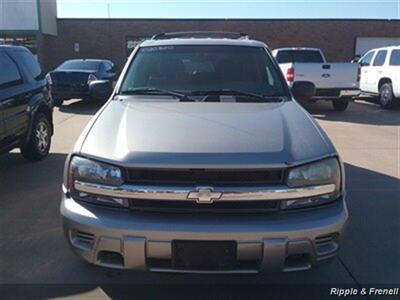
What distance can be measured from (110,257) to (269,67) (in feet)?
8.23

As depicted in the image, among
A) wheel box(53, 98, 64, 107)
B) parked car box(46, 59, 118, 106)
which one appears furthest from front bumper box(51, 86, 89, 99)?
wheel box(53, 98, 64, 107)

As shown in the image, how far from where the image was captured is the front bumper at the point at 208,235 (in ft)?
8.18

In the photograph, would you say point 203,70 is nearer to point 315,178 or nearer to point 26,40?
point 315,178

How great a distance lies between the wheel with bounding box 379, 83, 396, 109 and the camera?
1330 cm

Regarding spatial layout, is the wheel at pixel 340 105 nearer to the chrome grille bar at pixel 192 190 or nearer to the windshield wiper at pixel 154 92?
the windshield wiper at pixel 154 92

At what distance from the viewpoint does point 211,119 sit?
3170 mm

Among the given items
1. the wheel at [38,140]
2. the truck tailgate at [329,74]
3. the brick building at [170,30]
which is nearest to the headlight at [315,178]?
the wheel at [38,140]

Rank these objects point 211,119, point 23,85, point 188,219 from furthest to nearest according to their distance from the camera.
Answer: point 23,85, point 211,119, point 188,219

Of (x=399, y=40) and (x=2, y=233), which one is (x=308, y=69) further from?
(x=399, y=40)

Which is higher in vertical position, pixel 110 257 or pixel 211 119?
pixel 211 119

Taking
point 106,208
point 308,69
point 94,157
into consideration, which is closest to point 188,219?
point 106,208

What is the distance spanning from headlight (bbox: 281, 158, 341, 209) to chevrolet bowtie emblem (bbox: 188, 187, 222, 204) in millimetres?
427

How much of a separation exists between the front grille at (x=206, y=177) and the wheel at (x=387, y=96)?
39.7ft

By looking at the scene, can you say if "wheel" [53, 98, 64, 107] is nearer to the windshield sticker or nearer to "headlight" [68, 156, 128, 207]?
the windshield sticker
